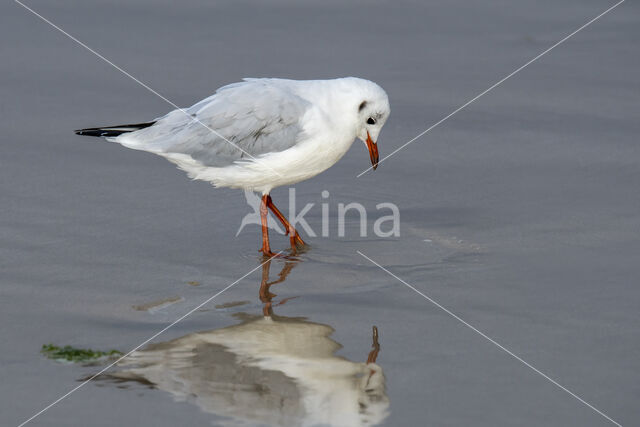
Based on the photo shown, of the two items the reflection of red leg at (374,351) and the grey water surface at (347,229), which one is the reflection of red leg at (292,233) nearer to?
the grey water surface at (347,229)

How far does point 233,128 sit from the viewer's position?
5.53 metres

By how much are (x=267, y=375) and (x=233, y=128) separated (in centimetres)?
195

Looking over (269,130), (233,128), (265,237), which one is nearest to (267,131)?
(269,130)

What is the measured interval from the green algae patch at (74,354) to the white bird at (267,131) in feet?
5.03

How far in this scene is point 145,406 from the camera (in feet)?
12.2

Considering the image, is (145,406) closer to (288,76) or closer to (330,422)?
(330,422)

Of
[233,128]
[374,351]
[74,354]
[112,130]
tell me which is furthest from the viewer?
[112,130]

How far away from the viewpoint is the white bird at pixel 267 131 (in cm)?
544

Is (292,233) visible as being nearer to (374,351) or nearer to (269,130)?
(269,130)

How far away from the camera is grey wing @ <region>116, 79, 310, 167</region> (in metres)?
5.45

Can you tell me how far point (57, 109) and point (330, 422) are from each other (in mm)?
4265

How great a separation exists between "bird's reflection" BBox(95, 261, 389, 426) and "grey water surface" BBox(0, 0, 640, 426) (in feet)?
Answer: 0.04

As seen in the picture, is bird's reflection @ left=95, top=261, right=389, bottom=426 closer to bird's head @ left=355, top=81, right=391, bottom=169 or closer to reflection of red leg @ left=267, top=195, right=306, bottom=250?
reflection of red leg @ left=267, top=195, right=306, bottom=250

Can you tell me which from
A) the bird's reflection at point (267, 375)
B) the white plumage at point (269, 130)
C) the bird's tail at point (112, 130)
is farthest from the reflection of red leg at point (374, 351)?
the bird's tail at point (112, 130)
